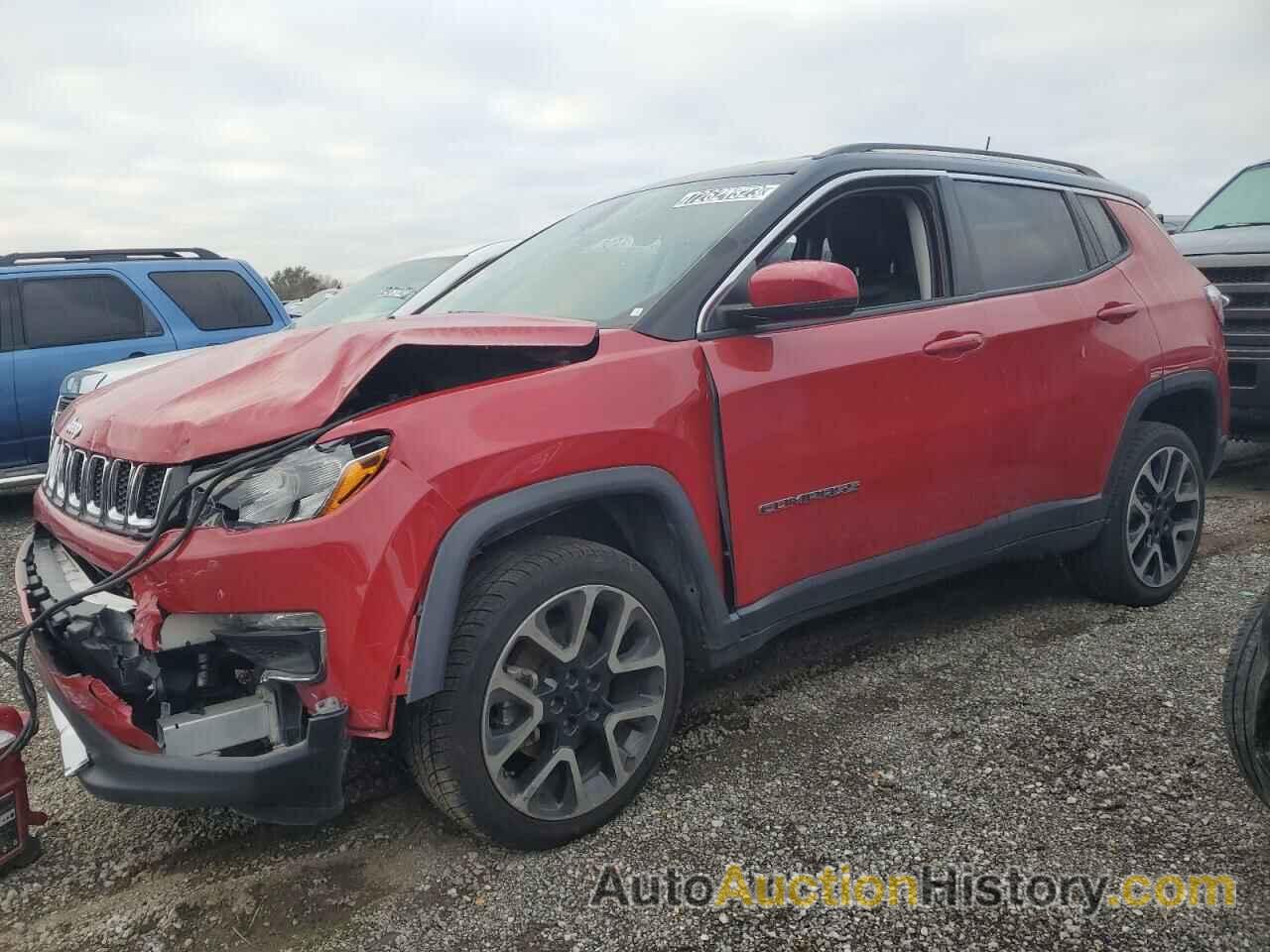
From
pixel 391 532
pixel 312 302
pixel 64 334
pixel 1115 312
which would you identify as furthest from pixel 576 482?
pixel 312 302

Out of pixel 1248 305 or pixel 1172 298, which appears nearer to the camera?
pixel 1172 298

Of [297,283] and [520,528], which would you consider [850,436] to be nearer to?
[520,528]

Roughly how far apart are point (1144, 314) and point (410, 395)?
9.96 ft

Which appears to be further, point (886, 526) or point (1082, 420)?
point (1082, 420)

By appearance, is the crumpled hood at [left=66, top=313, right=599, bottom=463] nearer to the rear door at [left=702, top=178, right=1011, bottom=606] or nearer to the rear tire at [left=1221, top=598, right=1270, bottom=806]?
the rear door at [left=702, top=178, right=1011, bottom=606]

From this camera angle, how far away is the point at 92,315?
7.43 meters

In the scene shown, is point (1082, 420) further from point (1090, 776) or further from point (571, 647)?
point (571, 647)

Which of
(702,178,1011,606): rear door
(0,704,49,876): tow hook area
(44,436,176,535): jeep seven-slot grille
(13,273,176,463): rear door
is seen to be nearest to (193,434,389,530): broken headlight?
(44,436,176,535): jeep seven-slot grille

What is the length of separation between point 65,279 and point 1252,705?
7955 mm

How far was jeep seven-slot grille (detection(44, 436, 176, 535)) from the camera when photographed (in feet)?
7.27

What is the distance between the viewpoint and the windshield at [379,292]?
286 inches

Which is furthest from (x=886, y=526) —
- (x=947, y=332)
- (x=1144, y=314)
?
(x=1144, y=314)

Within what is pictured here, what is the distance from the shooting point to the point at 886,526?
3.08 meters

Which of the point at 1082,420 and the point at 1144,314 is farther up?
the point at 1144,314
